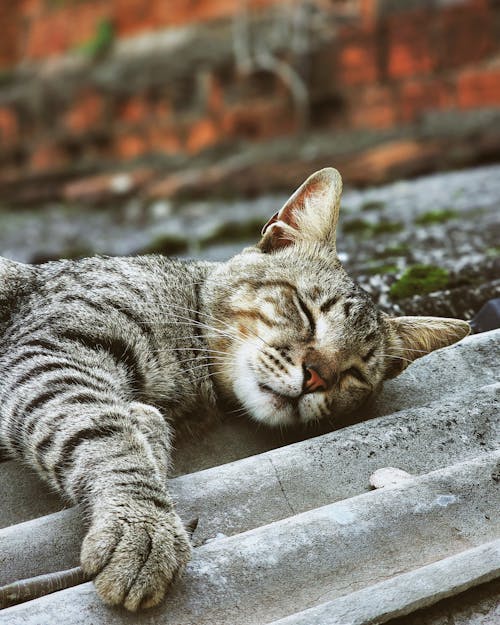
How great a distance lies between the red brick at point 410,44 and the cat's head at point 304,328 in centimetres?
315

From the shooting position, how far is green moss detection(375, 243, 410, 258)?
3.62 m

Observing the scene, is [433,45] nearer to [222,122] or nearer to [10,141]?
[222,122]

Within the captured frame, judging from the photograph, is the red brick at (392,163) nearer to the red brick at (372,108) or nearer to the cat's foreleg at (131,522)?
the red brick at (372,108)

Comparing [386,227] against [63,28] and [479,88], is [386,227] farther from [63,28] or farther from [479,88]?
[63,28]

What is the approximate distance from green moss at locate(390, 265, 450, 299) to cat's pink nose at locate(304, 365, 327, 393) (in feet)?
2.93

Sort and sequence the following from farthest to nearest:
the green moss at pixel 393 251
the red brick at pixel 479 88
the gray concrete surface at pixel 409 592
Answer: the red brick at pixel 479 88 < the green moss at pixel 393 251 < the gray concrete surface at pixel 409 592

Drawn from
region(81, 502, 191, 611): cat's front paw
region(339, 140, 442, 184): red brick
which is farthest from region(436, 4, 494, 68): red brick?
region(81, 502, 191, 611): cat's front paw

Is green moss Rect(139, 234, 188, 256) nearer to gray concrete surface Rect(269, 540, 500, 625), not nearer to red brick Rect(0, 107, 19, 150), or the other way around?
gray concrete surface Rect(269, 540, 500, 625)

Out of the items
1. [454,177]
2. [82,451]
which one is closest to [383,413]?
[82,451]

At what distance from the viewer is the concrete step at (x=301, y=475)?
1.67 metres

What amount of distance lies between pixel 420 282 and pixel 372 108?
10.2 feet

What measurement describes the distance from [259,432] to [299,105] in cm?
437

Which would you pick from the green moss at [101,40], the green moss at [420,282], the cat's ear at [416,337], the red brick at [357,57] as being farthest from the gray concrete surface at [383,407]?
the green moss at [101,40]

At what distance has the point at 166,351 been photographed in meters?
2.52
